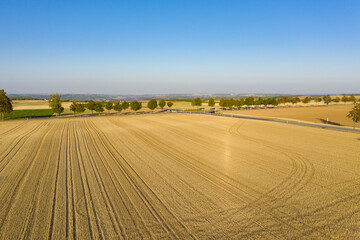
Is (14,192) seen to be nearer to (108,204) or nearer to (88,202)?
(88,202)

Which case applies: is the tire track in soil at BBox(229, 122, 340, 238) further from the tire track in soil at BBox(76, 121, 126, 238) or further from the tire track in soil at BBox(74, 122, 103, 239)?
the tire track in soil at BBox(74, 122, 103, 239)

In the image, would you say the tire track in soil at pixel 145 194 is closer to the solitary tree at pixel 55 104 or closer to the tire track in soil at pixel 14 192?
the tire track in soil at pixel 14 192

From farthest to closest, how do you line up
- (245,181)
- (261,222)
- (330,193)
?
(245,181)
(330,193)
(261,222)

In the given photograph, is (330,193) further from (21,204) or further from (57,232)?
(21,204)

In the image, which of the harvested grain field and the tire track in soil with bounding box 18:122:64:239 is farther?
the harvested grain field

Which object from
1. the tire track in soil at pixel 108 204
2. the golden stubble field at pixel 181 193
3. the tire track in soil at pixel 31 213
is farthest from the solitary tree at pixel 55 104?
the tire track in soil at pixel 31 213

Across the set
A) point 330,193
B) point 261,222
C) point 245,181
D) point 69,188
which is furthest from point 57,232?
point 330,193

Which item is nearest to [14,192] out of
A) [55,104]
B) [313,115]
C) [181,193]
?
[181,193]

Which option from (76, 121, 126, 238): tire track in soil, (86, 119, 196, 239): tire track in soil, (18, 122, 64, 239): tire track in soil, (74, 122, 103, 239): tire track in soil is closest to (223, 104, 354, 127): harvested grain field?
(86, 119, 196, 239): tire track in soil

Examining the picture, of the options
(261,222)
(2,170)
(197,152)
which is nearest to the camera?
(261,222)
